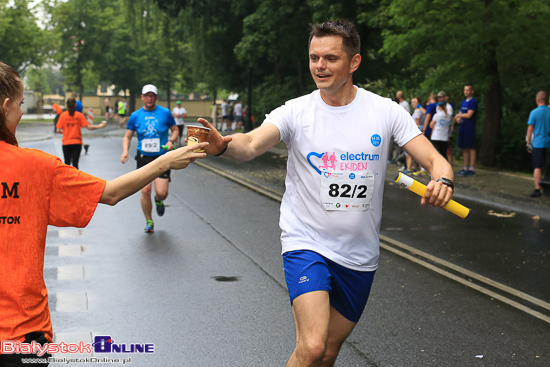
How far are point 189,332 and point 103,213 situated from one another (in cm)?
683

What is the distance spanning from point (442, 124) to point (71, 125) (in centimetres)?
842

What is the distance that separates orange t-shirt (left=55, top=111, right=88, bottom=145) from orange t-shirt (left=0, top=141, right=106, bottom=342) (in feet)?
39.3

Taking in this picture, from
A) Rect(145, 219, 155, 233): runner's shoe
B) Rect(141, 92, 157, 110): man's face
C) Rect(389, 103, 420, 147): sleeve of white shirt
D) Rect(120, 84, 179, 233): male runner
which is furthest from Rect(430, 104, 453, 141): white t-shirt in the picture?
Rect(389, 103, 420, 147): sleeve of white shirt

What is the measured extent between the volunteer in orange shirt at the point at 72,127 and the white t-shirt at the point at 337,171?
1101 cm

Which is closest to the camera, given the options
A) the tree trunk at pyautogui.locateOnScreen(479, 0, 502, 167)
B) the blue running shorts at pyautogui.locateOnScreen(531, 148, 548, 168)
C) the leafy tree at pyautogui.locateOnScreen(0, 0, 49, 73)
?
the blue running shorts at pyautogui.locateOnScreen(531, 148, 548, 168)

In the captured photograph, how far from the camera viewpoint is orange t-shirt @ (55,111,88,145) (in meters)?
14.7

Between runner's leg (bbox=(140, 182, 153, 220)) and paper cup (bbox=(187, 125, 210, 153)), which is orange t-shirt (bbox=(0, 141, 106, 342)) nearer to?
paper cup (bbox=(187, 125, 210, 153))

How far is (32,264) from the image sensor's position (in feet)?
9.75

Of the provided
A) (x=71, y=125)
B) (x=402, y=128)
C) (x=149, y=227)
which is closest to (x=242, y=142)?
(x=402, y=128)

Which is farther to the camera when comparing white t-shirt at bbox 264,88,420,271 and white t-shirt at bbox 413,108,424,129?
white t-shirt at bbox 413,108,424,129

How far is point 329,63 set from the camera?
4.08m

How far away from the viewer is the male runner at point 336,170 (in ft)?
13.1

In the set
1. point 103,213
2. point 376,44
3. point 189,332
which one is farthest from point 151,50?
point 189,332

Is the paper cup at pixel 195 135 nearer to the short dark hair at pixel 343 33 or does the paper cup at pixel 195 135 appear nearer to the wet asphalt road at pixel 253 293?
the short dark hair at pixel 343 33
